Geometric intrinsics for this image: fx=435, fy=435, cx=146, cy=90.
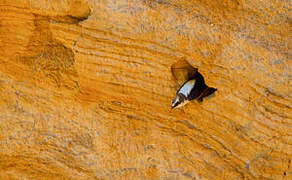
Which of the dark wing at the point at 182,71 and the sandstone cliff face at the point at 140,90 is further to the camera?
the dark wing at the point at 182,71

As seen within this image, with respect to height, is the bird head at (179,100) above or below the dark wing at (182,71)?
below

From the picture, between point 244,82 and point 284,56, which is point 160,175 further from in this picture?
point 284,56

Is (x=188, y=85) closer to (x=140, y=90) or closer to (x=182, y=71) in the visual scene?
(x=182, y=71)

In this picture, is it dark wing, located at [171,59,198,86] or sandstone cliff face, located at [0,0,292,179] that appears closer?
sandstone cliff face, located at [0,0,292,179]

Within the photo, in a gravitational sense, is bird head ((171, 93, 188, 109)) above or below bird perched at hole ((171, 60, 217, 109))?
below

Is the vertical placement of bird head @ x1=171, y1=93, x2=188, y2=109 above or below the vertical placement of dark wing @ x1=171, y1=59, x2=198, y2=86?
below
